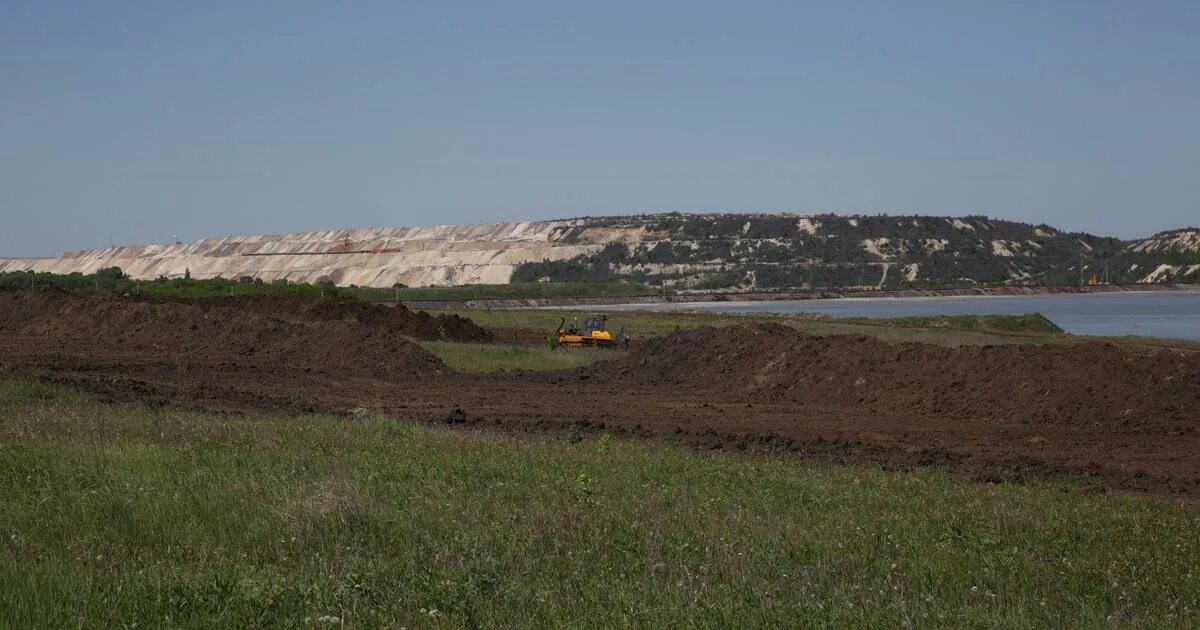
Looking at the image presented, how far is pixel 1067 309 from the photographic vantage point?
95500mm

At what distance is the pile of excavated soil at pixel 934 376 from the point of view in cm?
2386

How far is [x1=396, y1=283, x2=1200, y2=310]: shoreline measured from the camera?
11175 cm

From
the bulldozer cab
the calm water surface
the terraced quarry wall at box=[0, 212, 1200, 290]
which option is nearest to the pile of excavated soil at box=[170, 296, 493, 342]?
the bulldozer cab

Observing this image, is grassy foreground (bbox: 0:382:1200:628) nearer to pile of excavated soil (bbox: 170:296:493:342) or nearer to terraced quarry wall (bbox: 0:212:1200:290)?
pile of excavated soil (bbox: 170:296:493:342)

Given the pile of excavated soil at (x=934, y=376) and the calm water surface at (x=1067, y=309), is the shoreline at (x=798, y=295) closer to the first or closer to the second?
the calm water surface at (x=1067, y=309)

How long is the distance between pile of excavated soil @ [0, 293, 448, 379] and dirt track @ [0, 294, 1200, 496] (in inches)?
4.9

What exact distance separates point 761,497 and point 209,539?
5.52m

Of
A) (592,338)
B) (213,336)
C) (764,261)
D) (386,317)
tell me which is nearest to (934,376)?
(592,338)

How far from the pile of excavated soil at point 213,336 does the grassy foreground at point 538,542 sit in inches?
870

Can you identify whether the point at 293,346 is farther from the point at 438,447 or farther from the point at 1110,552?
the point at 1110,552

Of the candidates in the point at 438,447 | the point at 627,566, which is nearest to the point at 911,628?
the point at 627,566

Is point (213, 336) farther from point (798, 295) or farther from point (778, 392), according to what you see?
point (798, 295)

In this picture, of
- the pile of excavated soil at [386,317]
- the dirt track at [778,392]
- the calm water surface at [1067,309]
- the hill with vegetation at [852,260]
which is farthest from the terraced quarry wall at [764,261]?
the dirt track at [778,392]

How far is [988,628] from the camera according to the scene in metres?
7.82
